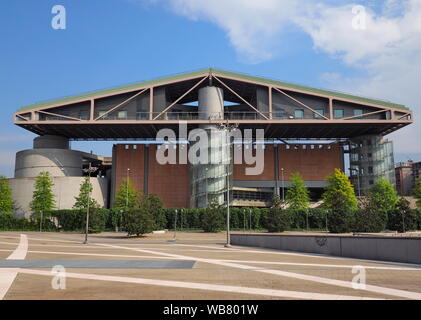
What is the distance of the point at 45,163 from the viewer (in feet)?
218

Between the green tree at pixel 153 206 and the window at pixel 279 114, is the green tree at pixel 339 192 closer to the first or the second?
the window at pixel 279 114

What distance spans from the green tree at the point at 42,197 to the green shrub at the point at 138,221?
29.5 m

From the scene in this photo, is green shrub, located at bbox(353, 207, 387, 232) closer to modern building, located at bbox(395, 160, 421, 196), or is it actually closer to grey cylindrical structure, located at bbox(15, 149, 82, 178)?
grey cylindrical structure, located at bbox(15, 149, 82, 178)

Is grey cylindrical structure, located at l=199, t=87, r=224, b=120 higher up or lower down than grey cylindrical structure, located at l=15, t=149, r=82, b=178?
higher up

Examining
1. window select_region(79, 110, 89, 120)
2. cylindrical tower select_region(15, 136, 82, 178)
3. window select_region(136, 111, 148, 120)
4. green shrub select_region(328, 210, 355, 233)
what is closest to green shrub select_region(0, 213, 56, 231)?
cylindrical tower select_region(15, 136, 82, 178)

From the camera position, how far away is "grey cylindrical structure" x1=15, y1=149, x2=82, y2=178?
66.3 metres

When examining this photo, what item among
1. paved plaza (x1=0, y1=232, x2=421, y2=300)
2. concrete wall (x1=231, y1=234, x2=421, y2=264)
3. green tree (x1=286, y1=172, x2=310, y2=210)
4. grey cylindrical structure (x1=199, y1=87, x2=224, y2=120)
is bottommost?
paved plaza (x1=0, y1=232, x2=421, y2=300)

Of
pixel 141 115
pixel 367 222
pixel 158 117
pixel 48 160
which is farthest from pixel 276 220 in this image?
pixel 48 160

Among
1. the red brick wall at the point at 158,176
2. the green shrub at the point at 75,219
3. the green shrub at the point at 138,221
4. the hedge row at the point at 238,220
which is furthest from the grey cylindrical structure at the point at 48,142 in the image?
the green shrub at the point at 138,221

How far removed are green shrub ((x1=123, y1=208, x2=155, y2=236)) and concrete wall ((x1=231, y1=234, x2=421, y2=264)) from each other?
52.3 feet

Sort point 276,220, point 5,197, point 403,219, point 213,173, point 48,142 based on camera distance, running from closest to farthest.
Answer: point 276,220 < point 403,219 < point 213,173 < point 5,197 < point 48,142

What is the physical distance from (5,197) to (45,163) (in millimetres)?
8965

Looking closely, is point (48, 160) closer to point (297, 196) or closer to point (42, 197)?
point (42, 197)

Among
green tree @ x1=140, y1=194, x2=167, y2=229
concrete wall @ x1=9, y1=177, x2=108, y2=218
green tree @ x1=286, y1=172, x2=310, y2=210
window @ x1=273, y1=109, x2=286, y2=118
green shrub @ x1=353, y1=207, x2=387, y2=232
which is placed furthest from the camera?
concrete wall @ x1=9, y1=177, x2=108, y2=218
